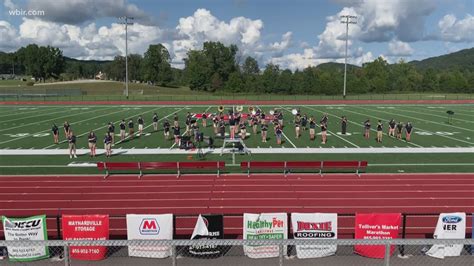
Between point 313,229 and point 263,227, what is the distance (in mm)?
1057

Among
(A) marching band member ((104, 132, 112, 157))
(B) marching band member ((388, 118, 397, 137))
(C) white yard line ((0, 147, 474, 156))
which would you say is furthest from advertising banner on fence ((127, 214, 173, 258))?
(B) marching band member ((388, 118, 397, 137))

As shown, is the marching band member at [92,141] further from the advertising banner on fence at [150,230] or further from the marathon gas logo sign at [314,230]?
the marathon gas logo sign at [314,230]

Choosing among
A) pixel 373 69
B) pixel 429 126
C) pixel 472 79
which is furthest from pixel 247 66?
pixel 429 126

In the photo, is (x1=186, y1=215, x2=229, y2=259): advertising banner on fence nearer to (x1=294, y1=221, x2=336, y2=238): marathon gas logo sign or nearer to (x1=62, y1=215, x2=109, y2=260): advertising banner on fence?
(x1=294, y1=221, x2=336, y2=238): marathon gas logo sign

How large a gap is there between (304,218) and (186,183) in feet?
25.2

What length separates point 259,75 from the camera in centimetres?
10525

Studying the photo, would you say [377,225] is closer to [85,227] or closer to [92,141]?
[85,227]

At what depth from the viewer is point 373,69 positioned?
381ft

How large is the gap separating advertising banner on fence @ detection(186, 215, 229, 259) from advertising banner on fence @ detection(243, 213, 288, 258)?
57cm

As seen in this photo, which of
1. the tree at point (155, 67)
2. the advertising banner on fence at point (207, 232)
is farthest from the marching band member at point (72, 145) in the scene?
the tree at point (155, 67)

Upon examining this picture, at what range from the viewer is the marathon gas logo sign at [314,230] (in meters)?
8.31

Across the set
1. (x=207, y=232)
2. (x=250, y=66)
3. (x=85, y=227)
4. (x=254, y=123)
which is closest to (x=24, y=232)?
(x=85, y=227)

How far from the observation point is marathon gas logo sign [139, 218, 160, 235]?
837cm

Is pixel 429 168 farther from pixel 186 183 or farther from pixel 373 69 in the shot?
pixel 373 69
